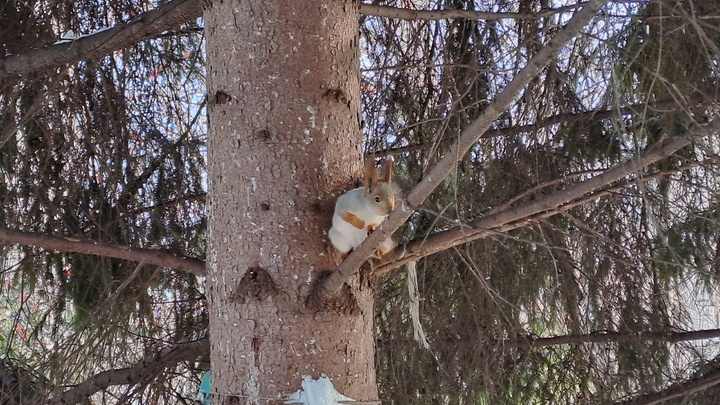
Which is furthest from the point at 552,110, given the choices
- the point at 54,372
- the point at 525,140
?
the point at 54,372

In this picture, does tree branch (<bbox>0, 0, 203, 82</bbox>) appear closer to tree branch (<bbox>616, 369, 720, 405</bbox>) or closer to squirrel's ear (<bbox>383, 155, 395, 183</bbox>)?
squirrel's ear (<bbox>383, 155, 395, 183</bbox>)

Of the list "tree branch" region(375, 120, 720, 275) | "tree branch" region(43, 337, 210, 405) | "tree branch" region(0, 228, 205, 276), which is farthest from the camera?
"tree branch" region(43, 337, 210, 405)

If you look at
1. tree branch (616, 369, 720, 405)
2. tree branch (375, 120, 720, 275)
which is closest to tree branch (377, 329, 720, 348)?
tree branch (616, 369, 720, 405)

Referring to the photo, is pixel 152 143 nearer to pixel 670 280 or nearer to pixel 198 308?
pixel 198 308

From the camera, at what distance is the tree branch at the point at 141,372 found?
2023mm

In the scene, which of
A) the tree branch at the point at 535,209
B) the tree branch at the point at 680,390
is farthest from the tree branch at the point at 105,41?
the tree branch at the point at 680,390

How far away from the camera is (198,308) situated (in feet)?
8.11

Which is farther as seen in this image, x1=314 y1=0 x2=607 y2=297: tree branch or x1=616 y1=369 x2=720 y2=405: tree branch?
x1=616 y1=369 x2=720 y2=405: tree branch

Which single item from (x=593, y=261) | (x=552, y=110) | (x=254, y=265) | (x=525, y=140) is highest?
(x=552, y=110)

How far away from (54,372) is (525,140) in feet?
4.96

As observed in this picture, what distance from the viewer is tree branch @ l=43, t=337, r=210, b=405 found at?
6.64ft

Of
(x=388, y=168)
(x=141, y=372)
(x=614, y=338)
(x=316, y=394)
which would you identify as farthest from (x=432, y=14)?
(x=141, y=372)

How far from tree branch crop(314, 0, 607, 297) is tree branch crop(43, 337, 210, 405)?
30.8 inches

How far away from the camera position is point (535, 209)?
1.23 metres
